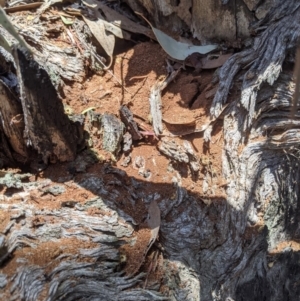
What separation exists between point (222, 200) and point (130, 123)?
70 cm

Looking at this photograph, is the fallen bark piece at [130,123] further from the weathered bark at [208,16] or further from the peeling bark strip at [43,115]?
the weathered bark at [208,16]

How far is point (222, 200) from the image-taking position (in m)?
2.59

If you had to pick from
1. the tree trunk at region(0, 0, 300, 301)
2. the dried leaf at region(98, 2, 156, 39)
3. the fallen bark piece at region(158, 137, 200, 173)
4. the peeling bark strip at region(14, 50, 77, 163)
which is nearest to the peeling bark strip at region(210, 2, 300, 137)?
the tree trunk at region(0, 0, 300, 301)

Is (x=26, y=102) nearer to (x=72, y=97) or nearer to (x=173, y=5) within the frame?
(x=72, y=97)

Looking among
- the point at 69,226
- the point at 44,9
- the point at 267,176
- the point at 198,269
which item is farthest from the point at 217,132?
the point at 44,9

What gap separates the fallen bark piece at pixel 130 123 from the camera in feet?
9.23

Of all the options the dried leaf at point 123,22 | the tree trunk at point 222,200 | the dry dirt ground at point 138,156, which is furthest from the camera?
the dried leaf at point 123,22

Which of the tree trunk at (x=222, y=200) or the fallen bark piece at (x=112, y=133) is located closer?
the tree trunk at (x=222, y=200)

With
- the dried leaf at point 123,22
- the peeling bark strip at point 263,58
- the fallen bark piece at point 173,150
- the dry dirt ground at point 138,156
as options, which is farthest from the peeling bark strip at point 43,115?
the dried leaf at point 123,22

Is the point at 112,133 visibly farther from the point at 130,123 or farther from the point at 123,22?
the point at 123,22

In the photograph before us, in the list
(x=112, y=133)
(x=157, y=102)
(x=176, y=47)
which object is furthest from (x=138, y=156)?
(x=176, y=47)

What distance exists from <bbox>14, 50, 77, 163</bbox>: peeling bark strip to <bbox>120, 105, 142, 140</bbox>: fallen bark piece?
14.4 inches

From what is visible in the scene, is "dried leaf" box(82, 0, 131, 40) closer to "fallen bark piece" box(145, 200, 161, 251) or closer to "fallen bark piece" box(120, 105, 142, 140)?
"fallen bark piece" box(120, 105, 142, 140)

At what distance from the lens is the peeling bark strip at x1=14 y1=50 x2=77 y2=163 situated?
2283 mm
